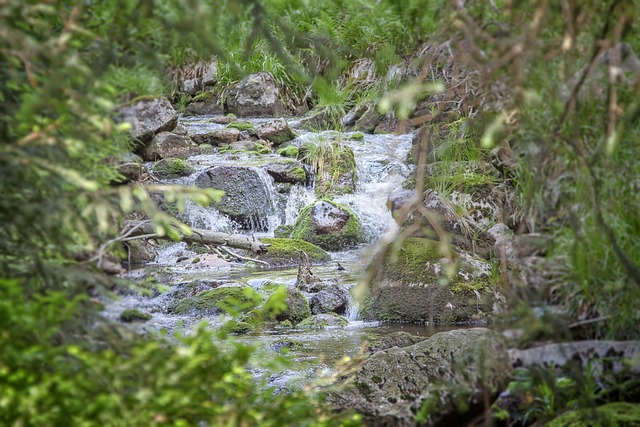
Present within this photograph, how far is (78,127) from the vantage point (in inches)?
100.0

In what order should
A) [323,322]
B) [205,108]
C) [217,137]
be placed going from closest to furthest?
[323,322]
[217,137]
[205,108]

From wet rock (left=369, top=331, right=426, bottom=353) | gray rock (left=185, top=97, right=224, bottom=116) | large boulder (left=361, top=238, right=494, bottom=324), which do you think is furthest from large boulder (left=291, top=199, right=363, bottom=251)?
gray rock (left=185, top=97, right=224, bottom=116)

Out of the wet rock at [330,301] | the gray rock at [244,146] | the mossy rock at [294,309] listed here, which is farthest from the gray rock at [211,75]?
the mossy rock at [294,309]

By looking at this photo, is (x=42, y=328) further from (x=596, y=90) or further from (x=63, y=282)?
(x=596, y=90)

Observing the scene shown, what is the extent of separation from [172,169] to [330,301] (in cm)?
Answer: 662

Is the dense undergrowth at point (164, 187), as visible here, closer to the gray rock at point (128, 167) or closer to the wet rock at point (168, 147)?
the gray rock at point (128, 167)

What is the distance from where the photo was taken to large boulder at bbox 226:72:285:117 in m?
18.3

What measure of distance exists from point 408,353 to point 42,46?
11.6ft

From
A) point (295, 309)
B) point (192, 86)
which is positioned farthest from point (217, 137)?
point (295, 309)

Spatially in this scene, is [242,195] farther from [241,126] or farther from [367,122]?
[367,122]

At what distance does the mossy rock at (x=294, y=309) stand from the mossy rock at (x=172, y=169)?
6299 millimetres

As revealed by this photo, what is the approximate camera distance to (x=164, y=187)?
2508mm

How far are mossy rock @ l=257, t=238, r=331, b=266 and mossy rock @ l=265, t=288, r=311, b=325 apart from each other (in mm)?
2680

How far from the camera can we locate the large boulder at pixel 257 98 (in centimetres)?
1830
